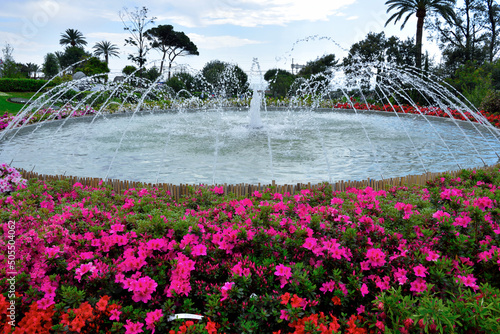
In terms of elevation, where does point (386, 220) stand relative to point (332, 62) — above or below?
below

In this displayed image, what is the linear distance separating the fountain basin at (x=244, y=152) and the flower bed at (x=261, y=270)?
9.11 feet

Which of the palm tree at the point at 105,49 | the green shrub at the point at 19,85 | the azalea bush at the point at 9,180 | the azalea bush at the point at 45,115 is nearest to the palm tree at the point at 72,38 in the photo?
the palm tree at the point at 105,49

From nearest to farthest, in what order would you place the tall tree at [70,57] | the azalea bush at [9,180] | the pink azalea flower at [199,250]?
the pink azalea flower at [199,250]
the azalea bush at [9,180]
the tall tree at [70,57]

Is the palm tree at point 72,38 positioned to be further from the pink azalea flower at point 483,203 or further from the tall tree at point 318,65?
the pink azalea flower at point 483,203

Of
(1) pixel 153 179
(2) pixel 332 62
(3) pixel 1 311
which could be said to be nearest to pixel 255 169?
(1) pixel 153 179

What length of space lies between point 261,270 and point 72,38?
68.9m

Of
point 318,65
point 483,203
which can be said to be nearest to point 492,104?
point 483,203

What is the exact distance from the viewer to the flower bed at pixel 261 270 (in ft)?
7.05

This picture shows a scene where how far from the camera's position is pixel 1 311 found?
2.31m

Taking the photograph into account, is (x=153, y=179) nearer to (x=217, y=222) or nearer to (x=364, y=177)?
(x=217, y=222)

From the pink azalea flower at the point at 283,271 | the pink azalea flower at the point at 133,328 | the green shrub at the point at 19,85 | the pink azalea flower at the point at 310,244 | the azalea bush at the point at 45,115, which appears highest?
the green shrub at the point at 19,85

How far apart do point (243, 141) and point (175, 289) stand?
7.07 meters

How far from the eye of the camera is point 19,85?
28.4m

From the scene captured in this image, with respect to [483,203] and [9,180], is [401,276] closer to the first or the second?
[483,203]
